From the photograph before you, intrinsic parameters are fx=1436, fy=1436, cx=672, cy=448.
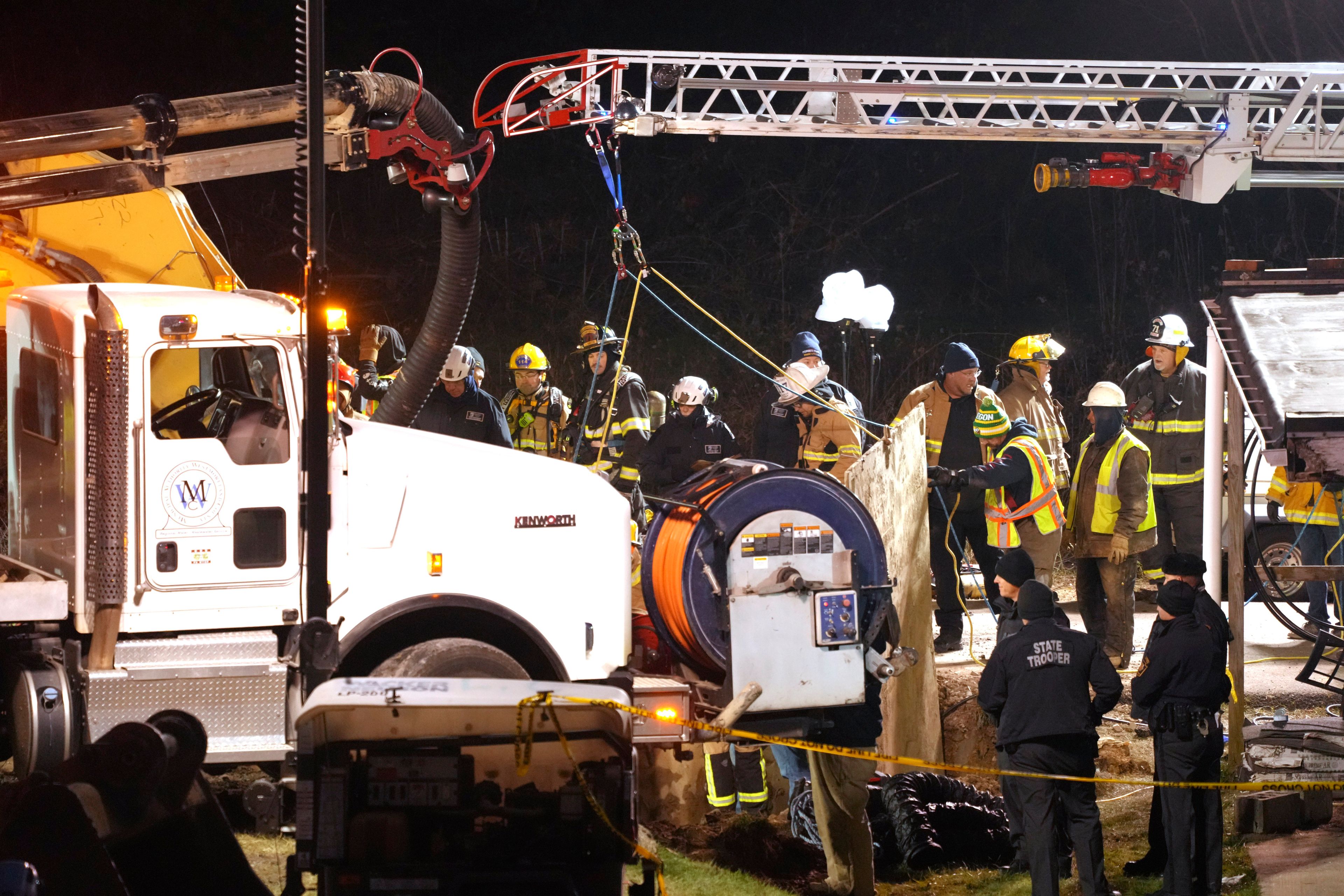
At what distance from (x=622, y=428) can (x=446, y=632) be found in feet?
16.9

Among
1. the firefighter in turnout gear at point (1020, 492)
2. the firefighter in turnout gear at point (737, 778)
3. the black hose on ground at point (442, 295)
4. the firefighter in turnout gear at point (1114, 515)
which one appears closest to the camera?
the firefighter in turnout gear at point (737, 778)

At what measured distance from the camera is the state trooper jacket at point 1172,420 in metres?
11.6

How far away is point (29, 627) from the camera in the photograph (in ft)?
22.9

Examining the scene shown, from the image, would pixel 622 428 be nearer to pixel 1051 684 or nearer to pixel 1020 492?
pixel 1020 492

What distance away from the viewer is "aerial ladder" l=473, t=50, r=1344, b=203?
11.5 m

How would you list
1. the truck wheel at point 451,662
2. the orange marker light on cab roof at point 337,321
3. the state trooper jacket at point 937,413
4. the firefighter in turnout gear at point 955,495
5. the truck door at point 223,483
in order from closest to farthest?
1. the truck door at point 223,483
2. the truck wheel at point 451,662
3. the orange marker light on cab roof at point 337,321
4. the firefighter in turnout gear at point 955,495
5. the state trooper jacket at point 937,413

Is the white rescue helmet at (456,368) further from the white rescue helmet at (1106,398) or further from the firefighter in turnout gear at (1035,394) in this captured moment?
the white rescue helmet at (1106,398)

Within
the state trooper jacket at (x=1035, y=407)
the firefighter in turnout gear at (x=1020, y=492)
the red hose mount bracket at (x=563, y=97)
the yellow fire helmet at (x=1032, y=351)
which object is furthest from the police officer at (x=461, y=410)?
the yellow fire helmet at (x=1032, y=351)

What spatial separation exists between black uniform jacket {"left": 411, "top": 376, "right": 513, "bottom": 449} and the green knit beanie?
3.80 meters

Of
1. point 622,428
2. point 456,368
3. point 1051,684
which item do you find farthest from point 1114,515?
point 456,368

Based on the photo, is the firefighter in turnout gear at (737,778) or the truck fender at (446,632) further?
the firefighter in turnout gear at (737,778)

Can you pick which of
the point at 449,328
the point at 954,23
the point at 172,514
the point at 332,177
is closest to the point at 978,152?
the point at 954,23

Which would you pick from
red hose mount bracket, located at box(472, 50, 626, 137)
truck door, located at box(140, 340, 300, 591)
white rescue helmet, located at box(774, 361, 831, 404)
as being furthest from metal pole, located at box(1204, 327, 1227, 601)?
truck door, located at box(140, 340, 300, 591)

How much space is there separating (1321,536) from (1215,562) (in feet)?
6.51
